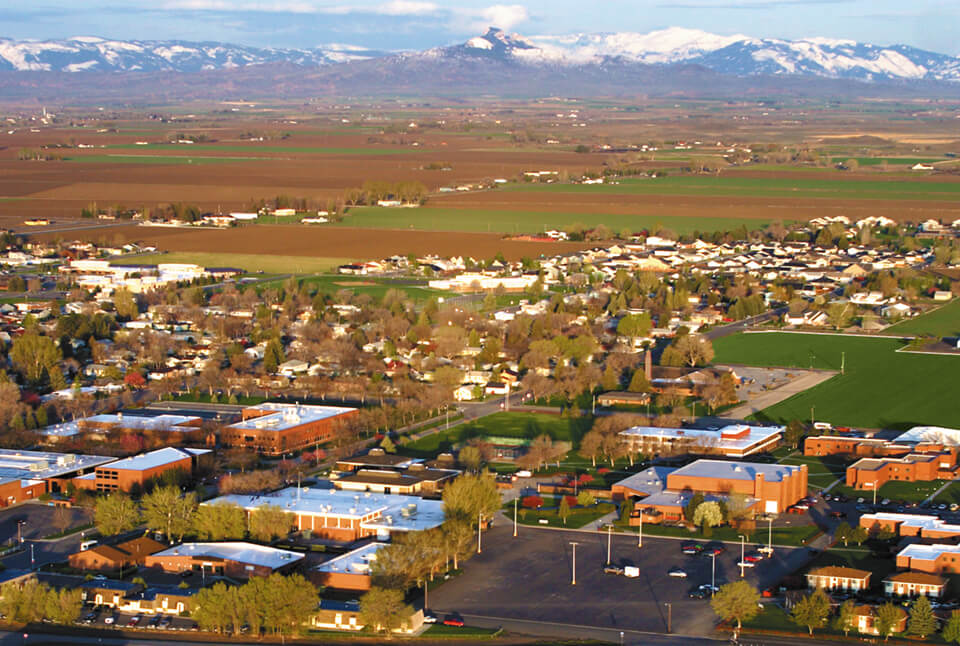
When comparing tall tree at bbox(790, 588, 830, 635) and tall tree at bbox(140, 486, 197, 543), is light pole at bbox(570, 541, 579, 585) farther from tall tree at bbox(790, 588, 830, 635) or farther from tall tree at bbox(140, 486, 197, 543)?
tall tree at bbox(140, 486, 197, 543)

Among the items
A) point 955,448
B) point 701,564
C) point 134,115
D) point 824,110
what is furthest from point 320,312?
point 824,110

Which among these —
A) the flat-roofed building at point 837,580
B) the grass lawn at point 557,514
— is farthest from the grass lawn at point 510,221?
the flat-roofed building at point 837,580

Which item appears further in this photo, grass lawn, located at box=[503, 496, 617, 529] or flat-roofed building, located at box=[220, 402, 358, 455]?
flat-roofed building, located at box=[220, 402, 358, 455]

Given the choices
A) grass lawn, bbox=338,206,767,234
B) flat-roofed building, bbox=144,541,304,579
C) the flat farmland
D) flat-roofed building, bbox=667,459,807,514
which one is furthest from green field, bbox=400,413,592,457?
grass lawn, bbox=338,206,767,234

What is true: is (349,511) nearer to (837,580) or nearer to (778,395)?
(837,580)

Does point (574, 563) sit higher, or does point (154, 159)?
point (154, 159)

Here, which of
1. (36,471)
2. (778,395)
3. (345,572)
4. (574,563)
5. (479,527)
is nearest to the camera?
(345,572)

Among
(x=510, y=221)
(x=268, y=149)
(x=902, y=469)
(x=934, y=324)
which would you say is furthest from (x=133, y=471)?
(x=268, y=149)
